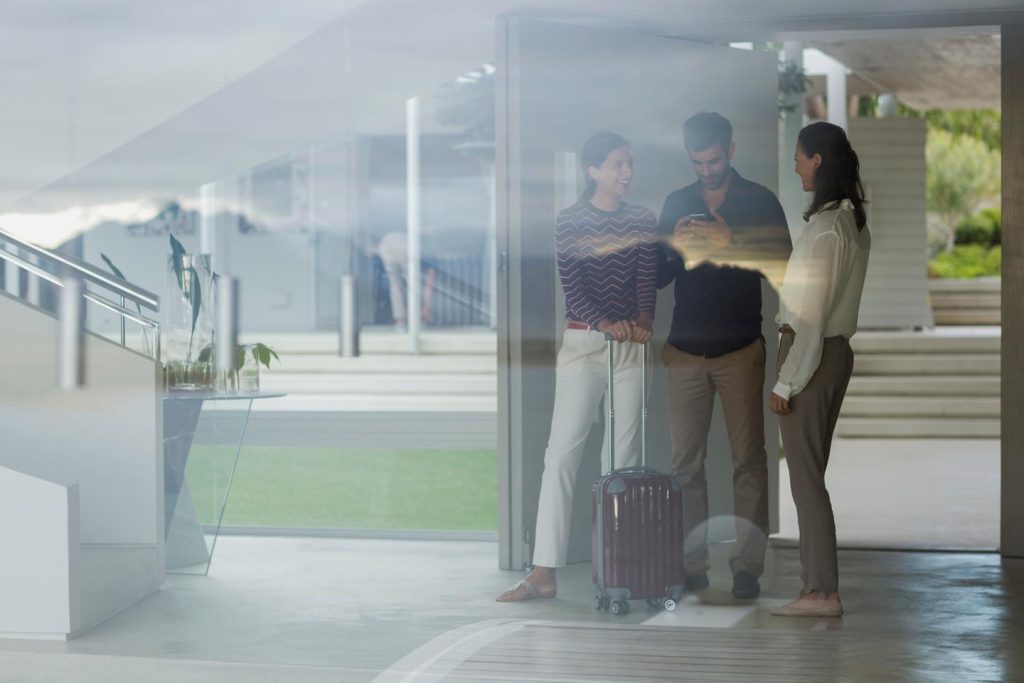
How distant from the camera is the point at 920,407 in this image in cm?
623

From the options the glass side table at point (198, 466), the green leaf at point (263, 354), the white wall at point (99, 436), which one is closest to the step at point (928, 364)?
the glass side table at point (198, 466)

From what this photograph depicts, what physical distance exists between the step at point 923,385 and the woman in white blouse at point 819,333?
2171 millimetres

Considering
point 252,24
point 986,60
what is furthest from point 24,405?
point 986,60

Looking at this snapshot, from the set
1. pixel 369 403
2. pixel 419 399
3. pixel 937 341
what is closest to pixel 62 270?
pixel 369 403

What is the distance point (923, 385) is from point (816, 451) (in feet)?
9.04

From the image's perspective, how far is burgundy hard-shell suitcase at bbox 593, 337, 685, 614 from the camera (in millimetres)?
3881

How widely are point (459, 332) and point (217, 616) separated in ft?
3.55

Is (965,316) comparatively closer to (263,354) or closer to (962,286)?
(962,286)

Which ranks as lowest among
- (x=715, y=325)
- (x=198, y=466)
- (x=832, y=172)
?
(x=198, y=466)

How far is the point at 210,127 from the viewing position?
12.8ft

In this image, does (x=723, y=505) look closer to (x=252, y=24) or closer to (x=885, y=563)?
(x=885, y=563)

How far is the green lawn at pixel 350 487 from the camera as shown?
14.6 ft

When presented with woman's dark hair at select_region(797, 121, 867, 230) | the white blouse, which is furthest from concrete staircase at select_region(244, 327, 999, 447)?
woman's dark hair at select_region(797, 121, 867, 230)

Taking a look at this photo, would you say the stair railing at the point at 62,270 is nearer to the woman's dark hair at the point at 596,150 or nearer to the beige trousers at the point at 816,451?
the woman's dark hair at the point at 596,150
